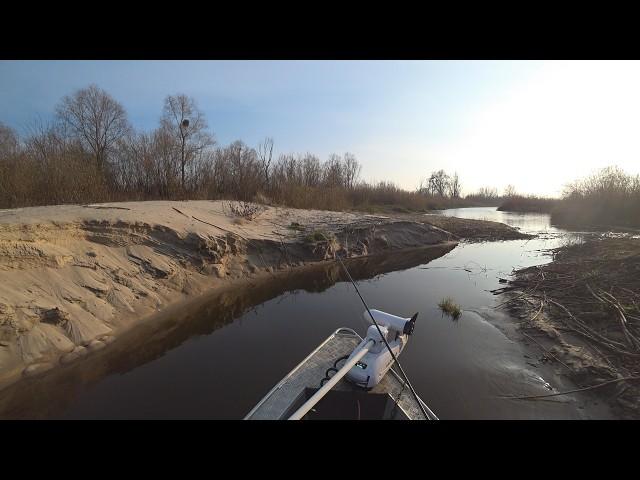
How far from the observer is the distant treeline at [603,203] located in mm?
29484

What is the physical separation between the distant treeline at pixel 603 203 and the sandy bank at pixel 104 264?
106 feet

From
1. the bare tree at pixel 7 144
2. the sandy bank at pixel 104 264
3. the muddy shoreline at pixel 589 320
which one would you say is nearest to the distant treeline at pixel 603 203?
the muddy shoreline at pixel 589 320

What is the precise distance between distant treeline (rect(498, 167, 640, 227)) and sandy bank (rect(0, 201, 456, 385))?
1272 inches

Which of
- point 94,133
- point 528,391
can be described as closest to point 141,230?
point 528,391

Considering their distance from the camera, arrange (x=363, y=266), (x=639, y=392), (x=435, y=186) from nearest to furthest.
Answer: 1. (x=639, y=392)
2. (x=363, y=266)
3. (x=435, y=186)

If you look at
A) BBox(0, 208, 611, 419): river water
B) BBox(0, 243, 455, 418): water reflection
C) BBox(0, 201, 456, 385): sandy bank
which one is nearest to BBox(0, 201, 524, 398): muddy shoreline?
BBox(0, 201, 456, 385): sandy bank

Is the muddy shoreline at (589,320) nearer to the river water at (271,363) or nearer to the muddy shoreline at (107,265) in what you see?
the river water at (271,363)

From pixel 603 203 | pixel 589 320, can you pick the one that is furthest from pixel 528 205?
pixel 589 320

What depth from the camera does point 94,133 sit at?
30891mm

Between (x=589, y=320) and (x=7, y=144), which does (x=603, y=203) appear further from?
(x=7, y=144)

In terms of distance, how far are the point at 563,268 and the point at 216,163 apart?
2323 centimetres

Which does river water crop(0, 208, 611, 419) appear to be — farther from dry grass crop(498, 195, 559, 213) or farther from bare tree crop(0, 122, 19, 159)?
dry grass crop(498, 195, 559, 213)
